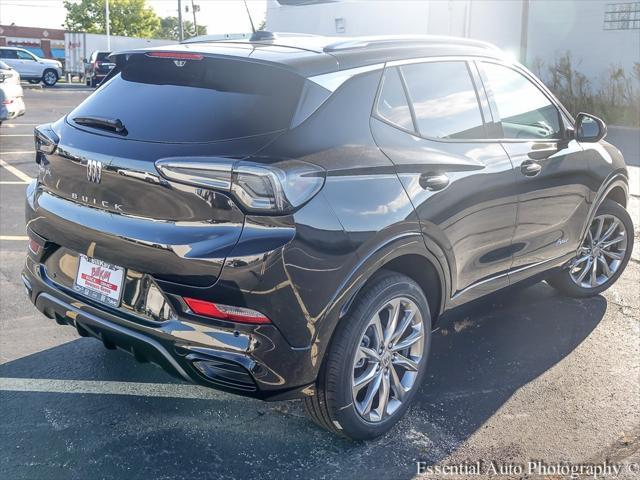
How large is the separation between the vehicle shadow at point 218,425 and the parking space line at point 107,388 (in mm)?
38

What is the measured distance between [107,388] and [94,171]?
126cm

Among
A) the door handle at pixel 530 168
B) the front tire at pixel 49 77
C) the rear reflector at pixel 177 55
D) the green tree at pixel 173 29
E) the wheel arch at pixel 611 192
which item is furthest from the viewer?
the green tree at pixel 173 29

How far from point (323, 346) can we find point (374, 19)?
25.5m

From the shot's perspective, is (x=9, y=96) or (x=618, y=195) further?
(x=9, y=96)

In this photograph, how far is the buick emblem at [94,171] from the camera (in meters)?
2.92

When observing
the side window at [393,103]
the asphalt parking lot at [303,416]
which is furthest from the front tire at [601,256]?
the side window at [393,103]

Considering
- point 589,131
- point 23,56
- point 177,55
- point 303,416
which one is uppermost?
point 23,56

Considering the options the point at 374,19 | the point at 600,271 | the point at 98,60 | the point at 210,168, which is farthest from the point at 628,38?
the point at 98,60

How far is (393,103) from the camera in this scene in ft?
10.5

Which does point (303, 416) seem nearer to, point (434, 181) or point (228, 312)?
point (228, 312)

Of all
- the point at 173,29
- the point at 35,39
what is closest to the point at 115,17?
the point at 35,39

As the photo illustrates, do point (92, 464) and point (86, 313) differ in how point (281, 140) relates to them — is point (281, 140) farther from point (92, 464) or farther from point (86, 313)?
point (92, 464)

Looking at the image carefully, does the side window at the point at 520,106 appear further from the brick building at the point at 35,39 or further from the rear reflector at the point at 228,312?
the brick building at the point at 35,39

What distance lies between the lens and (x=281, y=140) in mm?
2715
